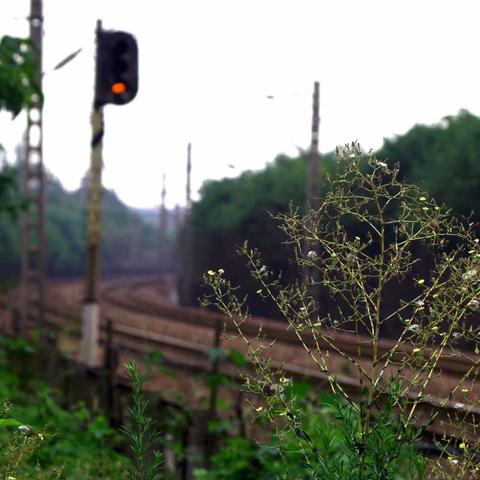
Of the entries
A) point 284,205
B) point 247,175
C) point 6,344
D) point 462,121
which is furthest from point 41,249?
point 247,175

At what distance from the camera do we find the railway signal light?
10.2 metres

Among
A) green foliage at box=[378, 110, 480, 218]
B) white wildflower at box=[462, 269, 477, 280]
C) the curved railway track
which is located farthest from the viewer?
green foliage at box=[378, 110, 480, 218]

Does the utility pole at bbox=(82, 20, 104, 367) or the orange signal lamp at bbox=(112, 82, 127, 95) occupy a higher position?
the orange signal lamp at bbox=(112, 82, 127, 95)

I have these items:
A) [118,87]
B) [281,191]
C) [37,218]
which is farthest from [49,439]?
[281,191]

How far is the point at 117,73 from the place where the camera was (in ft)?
33.5

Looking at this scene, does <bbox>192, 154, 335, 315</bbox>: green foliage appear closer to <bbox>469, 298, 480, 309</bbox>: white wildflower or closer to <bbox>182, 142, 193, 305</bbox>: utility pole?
<bbox>182, 142, 193, 305</bbox>: utility pole

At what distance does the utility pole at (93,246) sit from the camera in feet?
41.3

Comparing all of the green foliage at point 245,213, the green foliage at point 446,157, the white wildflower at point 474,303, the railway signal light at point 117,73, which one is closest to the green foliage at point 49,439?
the white wildflower at point 474,303

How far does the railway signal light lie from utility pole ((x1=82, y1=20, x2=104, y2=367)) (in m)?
2.13

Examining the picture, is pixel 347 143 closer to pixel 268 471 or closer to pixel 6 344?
pixel 268 471

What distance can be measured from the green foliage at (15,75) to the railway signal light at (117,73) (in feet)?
6.30

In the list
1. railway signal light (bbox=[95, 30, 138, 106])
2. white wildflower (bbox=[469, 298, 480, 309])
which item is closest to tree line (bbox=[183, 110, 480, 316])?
railway signal light (bbox=[95, 30, 138, 106])

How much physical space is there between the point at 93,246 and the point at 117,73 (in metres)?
3.66

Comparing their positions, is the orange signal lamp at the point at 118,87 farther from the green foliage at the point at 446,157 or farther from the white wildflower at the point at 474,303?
the green foliage at the point at 446,157
